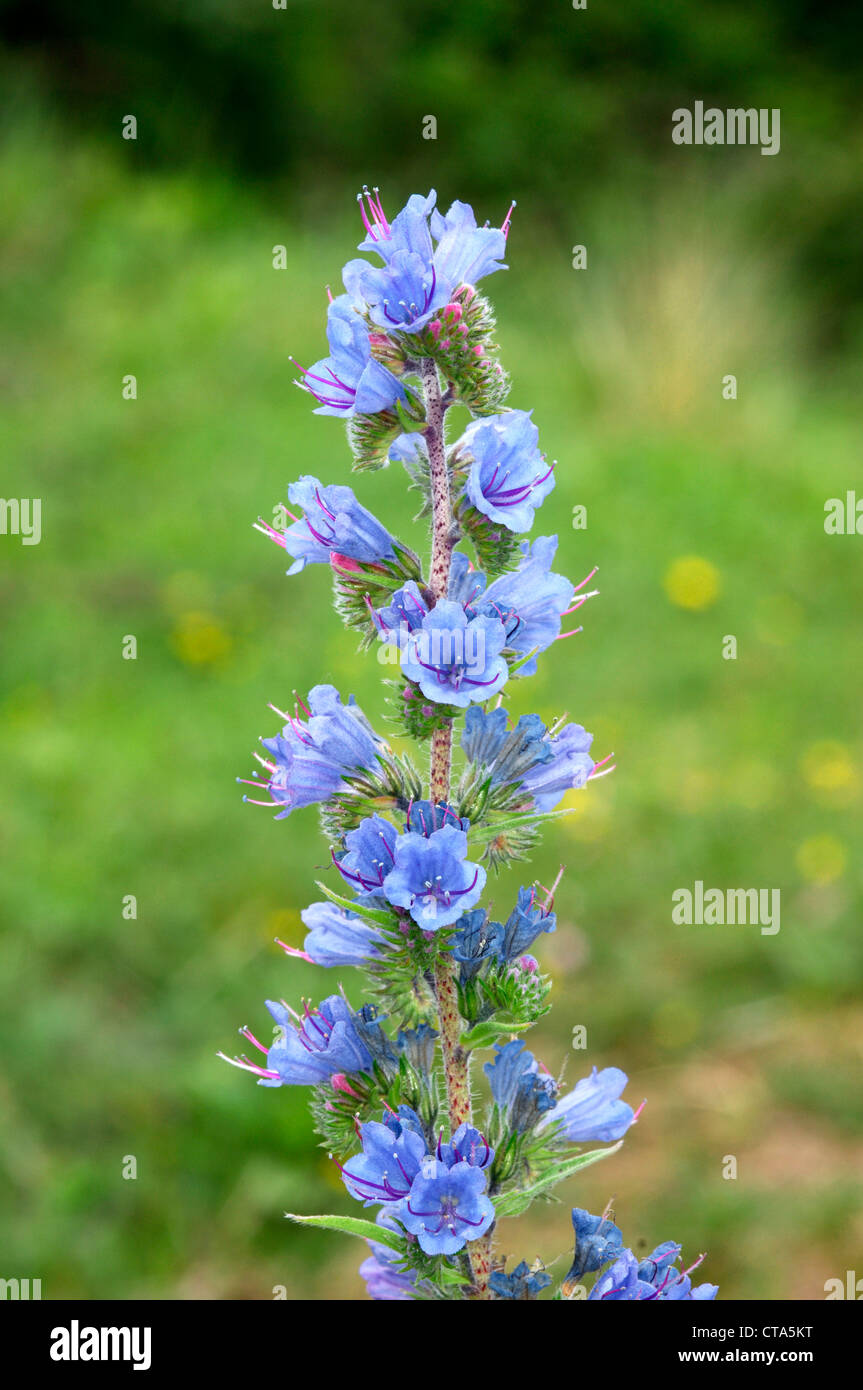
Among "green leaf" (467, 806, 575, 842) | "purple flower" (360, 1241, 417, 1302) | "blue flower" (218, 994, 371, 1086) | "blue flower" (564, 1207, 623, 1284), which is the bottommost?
"purple flower" (360, 1241, 417, 1302)

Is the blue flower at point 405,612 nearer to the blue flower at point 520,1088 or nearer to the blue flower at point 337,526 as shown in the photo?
the blue flower at point 337,526

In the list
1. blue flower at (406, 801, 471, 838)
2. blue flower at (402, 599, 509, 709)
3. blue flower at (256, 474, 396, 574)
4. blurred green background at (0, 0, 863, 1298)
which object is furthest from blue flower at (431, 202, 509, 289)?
blurred green background at (0, 0, 863, 1298)

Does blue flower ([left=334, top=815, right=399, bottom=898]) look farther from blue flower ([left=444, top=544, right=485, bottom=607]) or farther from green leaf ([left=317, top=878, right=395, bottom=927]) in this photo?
blue flower ([left=444, top=544, right=485, bottom=607])

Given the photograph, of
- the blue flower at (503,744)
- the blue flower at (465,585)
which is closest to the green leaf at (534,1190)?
the blue flower at (503,744)

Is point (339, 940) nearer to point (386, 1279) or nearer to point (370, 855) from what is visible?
point (370, 855)
